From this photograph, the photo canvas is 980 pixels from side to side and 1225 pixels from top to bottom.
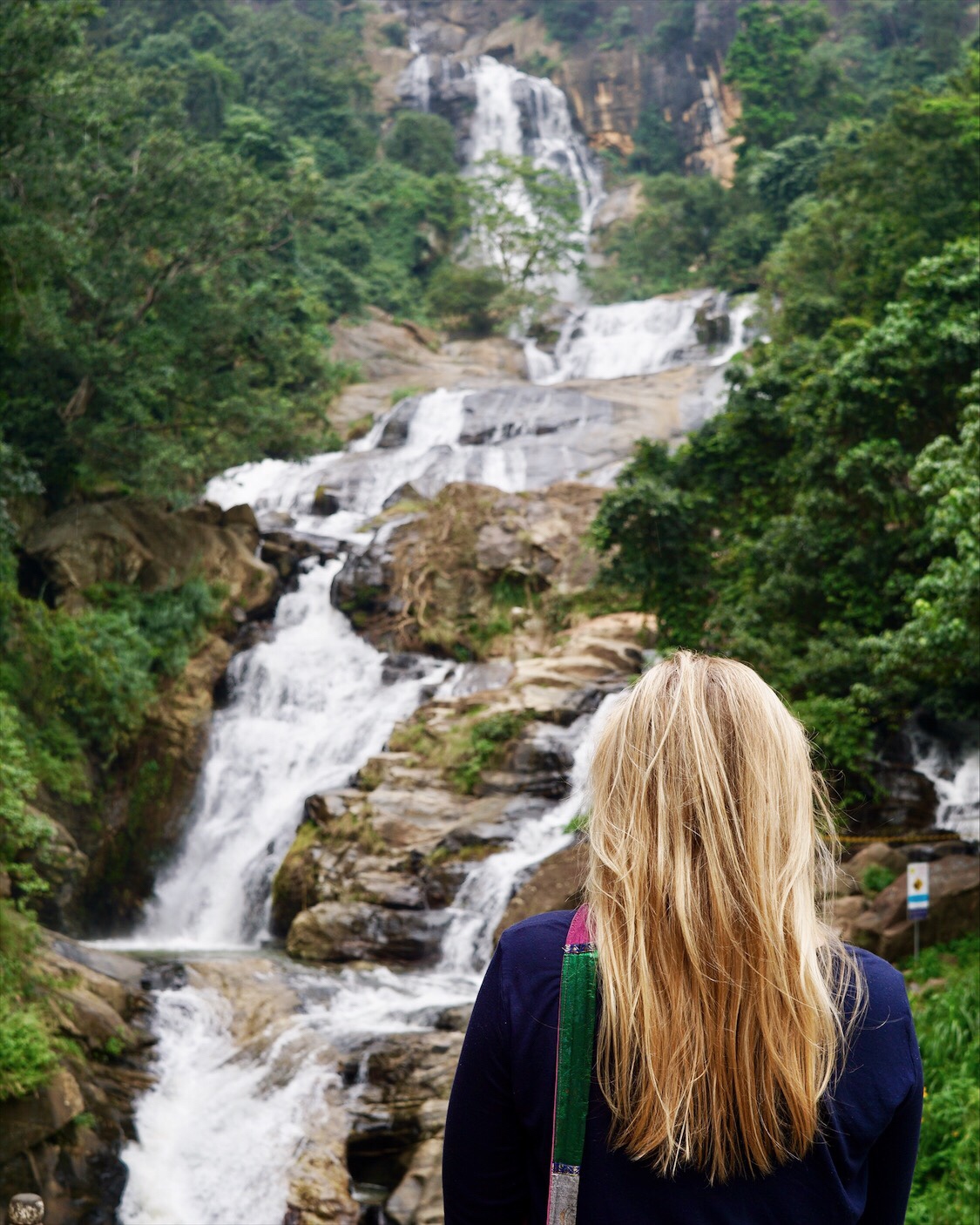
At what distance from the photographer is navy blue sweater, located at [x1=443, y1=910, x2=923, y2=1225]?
4.81 feet

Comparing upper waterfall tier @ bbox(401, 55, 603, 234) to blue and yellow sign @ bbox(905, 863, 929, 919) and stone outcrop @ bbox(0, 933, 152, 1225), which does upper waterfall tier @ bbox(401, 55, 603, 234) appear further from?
stone outcrop @ bbox(0, 933, 152, 1225)

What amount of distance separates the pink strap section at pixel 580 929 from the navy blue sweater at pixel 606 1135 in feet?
0.05

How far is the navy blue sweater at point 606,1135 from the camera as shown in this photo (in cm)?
146

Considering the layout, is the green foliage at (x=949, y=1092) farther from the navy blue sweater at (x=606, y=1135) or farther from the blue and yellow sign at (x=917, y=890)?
the navy blue sweater at (x=606, y=1135)

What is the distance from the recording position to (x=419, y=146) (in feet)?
149

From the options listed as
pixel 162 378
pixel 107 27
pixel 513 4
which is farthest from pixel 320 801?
pixel 513 4

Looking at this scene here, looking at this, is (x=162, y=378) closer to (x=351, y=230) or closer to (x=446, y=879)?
(x=446, y=879)

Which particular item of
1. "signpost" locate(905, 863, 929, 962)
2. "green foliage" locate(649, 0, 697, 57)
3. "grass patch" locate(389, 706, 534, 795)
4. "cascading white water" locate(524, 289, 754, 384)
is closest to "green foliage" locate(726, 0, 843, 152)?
"cascading white water" locate(524, 289, 754, 384)

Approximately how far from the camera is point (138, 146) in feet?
60.6

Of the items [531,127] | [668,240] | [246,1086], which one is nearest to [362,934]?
[246,1086]

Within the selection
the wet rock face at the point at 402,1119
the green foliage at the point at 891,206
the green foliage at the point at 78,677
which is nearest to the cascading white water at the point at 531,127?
the green foliage at the point at 891,206

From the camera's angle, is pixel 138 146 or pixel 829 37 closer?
pixel 138 146

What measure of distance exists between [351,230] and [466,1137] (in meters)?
39.7

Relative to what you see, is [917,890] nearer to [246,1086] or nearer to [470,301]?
[246,1086]
